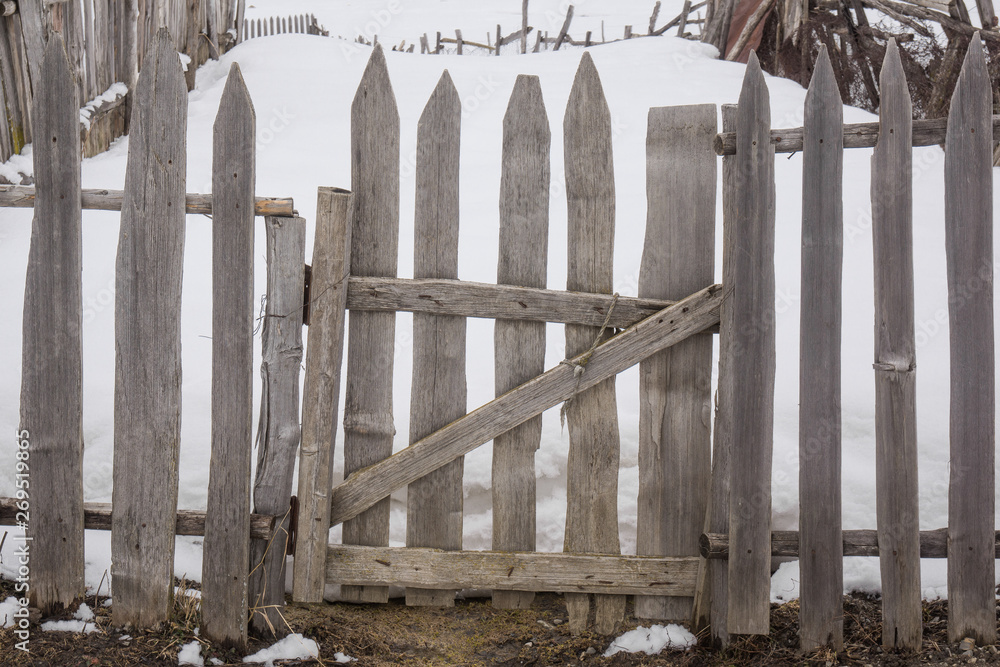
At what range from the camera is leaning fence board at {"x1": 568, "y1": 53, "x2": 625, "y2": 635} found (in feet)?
8.16

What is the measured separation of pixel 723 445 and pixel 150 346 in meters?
2.00

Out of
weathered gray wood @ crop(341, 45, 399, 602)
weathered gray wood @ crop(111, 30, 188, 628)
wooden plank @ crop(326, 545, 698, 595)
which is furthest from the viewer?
wooden plank @ crop(326, 545, 698, 595)

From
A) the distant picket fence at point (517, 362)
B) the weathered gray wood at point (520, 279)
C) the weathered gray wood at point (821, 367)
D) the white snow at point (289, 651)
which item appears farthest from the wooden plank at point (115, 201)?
the weathered gray wood at point (821, 367)

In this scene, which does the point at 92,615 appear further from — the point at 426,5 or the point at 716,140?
the point at 426,5

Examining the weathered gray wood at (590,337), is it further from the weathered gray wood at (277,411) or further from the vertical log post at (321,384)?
the weathered gray wood at (277,411)

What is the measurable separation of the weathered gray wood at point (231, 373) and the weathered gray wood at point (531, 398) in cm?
32

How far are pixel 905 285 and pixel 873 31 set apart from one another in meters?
5.80

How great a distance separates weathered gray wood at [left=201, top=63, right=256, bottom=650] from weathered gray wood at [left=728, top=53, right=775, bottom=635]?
1.56 metres

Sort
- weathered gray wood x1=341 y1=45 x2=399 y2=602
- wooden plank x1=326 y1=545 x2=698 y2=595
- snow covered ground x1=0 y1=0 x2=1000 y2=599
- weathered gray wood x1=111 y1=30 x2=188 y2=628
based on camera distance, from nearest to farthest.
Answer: weathered gray wood x1=111 y1=30 x2=188 y2=628 < weathered gray wood x1=341 y1=45 x2=399 y2=602 < wooden plank x1=326 y1=545 x2=698 y2=595 < snow covered ground x1=0 y1=0 x2=1000 y2=599

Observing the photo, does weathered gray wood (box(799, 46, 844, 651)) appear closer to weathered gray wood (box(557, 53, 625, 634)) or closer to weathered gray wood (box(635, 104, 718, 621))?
weathered gray wood (box(635, 104, 718, 621))

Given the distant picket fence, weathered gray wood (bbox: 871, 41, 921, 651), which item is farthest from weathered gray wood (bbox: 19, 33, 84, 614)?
weathered gray wood (bbox: 871, 41, 921, 651)

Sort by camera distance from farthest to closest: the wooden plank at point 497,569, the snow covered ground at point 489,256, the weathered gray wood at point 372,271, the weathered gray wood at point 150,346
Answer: the snow covered ground at point 489,256
the wooden plank at point 497,569
the weathered gray wood at point 372,271
the weathered gray wood at point 150,346

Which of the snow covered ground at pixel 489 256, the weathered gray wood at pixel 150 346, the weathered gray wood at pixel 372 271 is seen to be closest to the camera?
the weathered gray wood at pixel 150 346

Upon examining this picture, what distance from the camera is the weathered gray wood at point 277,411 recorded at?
240 centimetres
